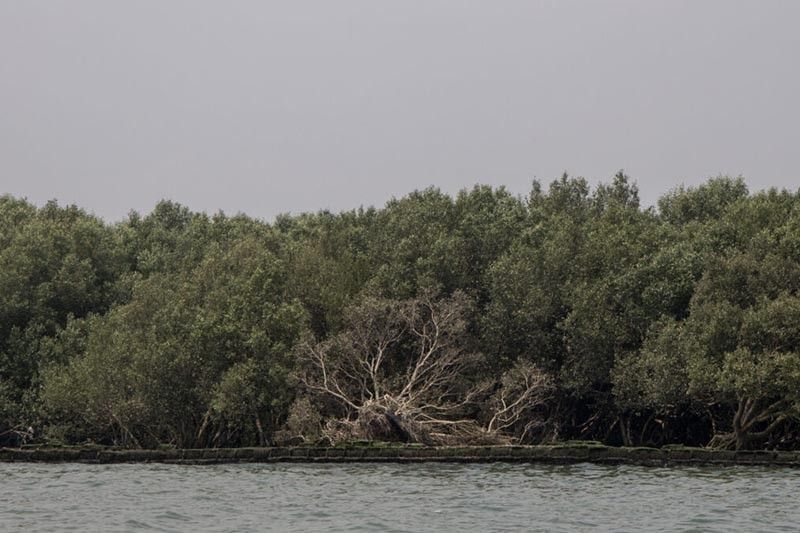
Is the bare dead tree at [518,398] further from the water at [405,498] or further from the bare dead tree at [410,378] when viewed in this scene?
the water at [405,498]

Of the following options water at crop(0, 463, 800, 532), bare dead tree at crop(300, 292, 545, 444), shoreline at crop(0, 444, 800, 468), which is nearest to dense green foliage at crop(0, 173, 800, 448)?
bare dead tree at crop(300, 292, 545, 444)

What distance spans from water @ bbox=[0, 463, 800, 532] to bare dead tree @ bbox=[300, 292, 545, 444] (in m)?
5.33

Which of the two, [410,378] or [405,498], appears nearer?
[405,498]

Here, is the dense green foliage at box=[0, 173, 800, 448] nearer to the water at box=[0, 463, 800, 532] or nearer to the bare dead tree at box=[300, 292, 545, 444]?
A: the bare dead tree at box=[300, 292, 545, 444]

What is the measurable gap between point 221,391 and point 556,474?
22.1 metres

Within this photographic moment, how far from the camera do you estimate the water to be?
37.8 m

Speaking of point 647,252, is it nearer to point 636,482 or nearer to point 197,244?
point 636,482

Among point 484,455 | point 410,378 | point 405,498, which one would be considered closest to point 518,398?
point 410,378

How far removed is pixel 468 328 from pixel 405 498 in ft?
98.9

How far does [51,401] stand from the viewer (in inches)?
2933

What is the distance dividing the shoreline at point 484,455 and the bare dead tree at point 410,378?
7.21ft

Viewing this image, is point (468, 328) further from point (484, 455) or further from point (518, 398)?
point (484, 455)

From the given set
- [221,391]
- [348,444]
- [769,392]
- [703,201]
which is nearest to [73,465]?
[221,391]

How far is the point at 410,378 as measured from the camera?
2768 inches
